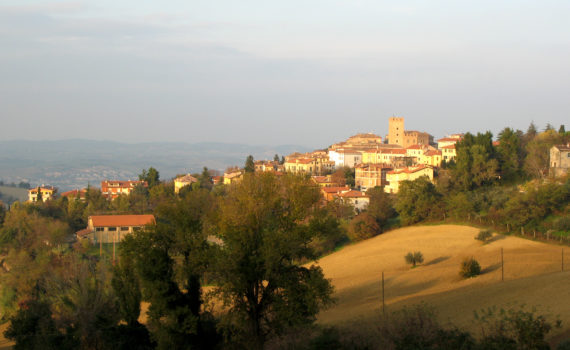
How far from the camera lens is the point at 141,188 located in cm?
6775

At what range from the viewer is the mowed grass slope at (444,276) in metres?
21.6

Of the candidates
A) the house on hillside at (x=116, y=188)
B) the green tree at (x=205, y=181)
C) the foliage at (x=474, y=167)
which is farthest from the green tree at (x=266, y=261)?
the house on hillside at (x=116, y=188)

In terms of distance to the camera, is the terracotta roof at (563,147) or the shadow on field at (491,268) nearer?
the shadow on field at (491,268)

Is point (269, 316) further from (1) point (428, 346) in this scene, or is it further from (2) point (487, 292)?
(2) point (487, 292)

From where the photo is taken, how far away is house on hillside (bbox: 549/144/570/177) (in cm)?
4981

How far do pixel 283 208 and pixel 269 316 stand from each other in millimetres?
3463

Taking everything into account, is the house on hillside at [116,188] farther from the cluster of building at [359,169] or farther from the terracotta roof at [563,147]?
the terracotta roof at [563,147]

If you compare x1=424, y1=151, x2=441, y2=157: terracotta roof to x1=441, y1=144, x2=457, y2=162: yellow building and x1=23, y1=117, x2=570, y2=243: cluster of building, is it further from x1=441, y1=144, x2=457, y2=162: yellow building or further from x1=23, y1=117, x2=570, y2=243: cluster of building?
x1=441, y1=144, x2=457, y2=162: yellow building

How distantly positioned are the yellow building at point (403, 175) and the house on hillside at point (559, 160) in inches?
447

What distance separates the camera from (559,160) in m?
50.4

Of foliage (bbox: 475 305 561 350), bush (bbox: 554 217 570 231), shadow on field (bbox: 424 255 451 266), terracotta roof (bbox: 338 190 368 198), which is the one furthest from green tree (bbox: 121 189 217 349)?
terracotta roof (bbox: 338 190 368 198)

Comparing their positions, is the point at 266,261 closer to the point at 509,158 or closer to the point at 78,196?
the point at 509,158

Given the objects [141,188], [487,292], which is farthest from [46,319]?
[141,188]

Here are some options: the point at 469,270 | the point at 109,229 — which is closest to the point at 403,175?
the point at 109,229
